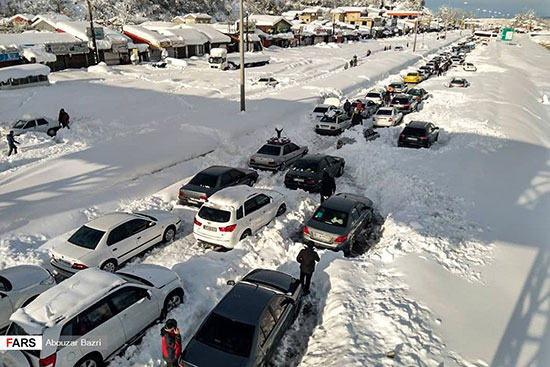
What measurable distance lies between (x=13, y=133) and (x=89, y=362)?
18.3m

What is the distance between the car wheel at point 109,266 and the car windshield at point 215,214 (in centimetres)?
278

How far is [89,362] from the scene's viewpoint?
694cm

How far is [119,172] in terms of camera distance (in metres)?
16.8

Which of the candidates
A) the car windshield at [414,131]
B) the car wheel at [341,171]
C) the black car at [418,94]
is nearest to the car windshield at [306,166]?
the car wheel at [341,171]

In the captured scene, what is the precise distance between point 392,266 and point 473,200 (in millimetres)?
5782

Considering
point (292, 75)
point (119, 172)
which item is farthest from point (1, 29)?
point (119, 172)

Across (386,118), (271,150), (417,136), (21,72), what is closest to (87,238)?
(271,150)

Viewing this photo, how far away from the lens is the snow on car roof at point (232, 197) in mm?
11484

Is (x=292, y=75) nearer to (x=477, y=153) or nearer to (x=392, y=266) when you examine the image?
(x=477, y=153)

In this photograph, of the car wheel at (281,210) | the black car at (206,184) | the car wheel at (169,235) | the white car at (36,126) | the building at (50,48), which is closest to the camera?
the car wheel at (169,235)

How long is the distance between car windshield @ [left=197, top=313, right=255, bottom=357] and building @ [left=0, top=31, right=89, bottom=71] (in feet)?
144

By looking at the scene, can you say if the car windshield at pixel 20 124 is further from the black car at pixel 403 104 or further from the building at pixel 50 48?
the black car at pixel 403 104

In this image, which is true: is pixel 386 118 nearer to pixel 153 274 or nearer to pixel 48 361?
pixel 153 274

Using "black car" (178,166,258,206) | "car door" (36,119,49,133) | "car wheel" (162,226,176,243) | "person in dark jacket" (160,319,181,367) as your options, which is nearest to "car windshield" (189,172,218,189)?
"black car" (178,166,258,206)
